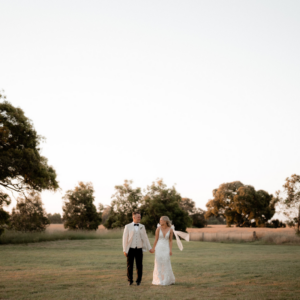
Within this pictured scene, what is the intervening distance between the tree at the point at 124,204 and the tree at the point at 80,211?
4258 mm

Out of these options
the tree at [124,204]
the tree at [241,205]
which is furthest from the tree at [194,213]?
the tree at [124,204]

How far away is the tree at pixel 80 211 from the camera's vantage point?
48.2 meters

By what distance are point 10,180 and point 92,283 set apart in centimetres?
2090

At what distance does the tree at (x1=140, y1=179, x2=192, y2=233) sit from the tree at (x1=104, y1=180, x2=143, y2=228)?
3155 millimetres

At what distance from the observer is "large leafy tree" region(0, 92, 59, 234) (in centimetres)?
2642

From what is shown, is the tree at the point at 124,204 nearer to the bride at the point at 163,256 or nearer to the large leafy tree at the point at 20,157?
the large leafy tree at the point at 20,157

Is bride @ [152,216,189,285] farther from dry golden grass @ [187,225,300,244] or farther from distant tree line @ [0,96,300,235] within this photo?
dry golden grass @ [187,225,300,244]

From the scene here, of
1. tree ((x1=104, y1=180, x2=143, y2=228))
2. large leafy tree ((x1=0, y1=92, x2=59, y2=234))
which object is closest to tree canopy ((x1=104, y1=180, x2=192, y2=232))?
tree ((x1=104, y1=180, x2=143, y2=228))

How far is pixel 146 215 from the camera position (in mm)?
48250

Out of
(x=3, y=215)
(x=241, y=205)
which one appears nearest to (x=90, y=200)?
(x=3, y=215)

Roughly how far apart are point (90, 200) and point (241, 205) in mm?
34072

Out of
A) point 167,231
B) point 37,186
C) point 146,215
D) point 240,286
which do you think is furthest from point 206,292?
point 146,215

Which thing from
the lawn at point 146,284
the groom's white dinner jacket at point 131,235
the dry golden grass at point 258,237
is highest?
the groom's white dinner jacket at point 131,235

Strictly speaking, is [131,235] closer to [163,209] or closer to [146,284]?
[146,284]
